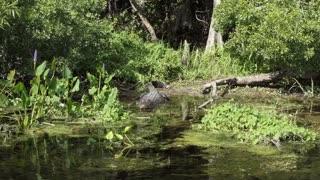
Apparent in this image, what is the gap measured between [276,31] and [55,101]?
5304 mm

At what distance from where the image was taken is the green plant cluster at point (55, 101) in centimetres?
901

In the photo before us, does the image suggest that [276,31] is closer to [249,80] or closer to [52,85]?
[249,80]

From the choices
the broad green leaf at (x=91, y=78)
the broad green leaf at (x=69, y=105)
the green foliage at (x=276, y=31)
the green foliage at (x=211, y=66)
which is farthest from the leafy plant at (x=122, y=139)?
the green foliage at (x=211, y=66)

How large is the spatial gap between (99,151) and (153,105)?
433cm

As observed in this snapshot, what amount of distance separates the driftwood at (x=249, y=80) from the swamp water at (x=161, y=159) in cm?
483

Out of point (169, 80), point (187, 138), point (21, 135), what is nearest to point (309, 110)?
point (187, 138)

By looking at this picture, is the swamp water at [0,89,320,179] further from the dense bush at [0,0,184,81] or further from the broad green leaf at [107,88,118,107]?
the dense bush at [0,0,184,81]

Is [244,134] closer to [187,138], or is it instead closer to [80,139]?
[187,138]

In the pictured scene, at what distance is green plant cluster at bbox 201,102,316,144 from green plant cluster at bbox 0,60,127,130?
178cm

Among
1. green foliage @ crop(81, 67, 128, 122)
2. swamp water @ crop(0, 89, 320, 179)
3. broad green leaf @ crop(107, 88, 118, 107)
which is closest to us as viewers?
swamp water @ crop(0, 89, 320, 179)

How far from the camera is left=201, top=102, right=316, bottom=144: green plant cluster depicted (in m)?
8.30

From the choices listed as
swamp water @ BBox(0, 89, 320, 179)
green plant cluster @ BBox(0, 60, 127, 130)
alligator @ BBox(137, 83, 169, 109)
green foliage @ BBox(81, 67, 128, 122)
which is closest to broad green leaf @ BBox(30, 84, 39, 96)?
green plant cluster @ BBox(0, 60, 127, 130)

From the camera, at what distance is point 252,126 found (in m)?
8.83

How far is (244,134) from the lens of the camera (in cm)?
862
